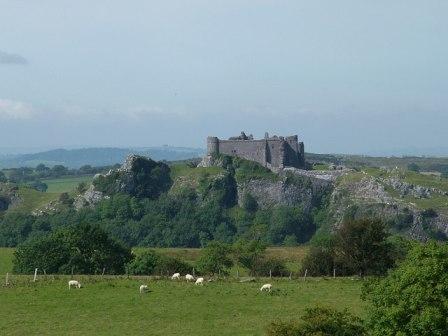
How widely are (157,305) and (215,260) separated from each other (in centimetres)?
2855

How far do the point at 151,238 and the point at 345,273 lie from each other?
8624cm

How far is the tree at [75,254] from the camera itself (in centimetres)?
6725

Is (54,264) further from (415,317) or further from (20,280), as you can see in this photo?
(415,317)

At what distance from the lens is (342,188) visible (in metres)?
149

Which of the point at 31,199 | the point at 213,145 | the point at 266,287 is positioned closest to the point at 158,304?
the point at 266,287

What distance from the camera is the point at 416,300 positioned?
2783 centimetres

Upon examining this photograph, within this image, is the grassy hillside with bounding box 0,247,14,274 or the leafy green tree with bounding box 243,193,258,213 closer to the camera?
the grassy hillside with bounding box 0,247,14,274

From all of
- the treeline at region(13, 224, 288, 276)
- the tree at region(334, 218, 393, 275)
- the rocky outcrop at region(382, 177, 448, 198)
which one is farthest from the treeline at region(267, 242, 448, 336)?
the rocky outcrop at region(382, 177, 448, 198)

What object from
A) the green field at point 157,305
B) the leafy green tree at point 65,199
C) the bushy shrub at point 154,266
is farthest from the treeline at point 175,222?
the green field at point 157,305

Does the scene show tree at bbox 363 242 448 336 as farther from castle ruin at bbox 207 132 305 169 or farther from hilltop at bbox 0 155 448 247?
castle ruin at bbox 207 132 305 169

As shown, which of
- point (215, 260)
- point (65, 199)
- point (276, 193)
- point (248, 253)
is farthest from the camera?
point (65, 199)

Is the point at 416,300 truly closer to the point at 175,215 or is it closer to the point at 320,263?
the point at 320,263

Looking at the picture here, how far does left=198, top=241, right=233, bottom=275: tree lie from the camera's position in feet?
232

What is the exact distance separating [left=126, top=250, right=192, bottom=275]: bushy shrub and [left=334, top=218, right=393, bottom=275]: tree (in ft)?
46.5
